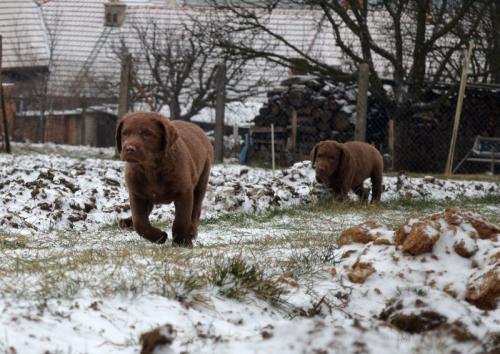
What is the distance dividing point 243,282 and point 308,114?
50.3 ft

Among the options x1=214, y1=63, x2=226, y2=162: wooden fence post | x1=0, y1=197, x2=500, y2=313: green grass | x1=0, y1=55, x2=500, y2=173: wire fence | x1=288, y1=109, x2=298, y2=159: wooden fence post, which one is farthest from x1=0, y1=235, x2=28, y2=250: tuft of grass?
x1=288, y1=109, x2=298, y2=159: wooden fence post

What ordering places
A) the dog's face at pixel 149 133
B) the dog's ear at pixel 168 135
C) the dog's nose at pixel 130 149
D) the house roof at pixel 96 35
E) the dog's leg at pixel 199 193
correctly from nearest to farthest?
the dog's nose at pixel 130 149 → the dog's face at pixel 149 133 → the dog's ear at pixel 168 135 → the dog's leg at pixel 199 193 → the house roof at pixel 96 35

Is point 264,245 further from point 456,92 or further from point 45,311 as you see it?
point 456,92

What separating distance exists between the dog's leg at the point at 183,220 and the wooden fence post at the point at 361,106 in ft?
25.4

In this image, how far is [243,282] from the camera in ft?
13.2

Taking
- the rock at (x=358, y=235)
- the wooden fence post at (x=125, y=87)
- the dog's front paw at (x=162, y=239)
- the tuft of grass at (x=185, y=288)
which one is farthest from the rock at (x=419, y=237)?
the wooden fence post at (x=125, y=87)

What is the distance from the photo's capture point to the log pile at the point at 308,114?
18812 millimetres

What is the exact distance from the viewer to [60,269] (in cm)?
403

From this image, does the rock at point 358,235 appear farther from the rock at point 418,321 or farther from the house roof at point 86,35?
the house roof at point 86,35

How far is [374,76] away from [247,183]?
342 inches

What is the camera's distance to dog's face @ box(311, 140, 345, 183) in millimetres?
11016

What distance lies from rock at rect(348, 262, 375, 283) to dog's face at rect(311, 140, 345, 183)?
259 inches

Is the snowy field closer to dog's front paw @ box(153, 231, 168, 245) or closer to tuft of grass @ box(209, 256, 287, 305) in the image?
tuft of grass @ box(209, 256, 287, 305)

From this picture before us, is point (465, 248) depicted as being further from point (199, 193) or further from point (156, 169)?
point (199, 193)
